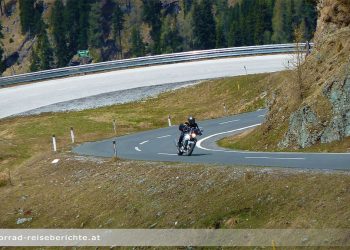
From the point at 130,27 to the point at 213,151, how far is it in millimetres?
150121

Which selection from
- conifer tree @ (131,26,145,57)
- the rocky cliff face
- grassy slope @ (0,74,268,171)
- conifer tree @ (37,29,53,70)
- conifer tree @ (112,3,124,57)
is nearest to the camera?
the rocky cliff face

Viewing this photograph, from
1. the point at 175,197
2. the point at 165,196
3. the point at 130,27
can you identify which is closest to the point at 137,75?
the point at 165,196

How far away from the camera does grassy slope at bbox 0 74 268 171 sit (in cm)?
4703

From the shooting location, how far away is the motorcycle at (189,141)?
26.8 meters

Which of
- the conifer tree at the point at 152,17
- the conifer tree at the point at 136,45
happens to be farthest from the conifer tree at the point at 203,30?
the conifer tree at the point at 152,17

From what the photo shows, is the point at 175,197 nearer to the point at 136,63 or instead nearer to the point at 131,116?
the point at 131,116

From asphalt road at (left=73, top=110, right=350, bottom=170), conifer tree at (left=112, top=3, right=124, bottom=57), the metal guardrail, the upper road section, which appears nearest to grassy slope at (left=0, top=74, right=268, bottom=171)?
the upper road section

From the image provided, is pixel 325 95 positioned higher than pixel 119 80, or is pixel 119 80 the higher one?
pixel 325 95

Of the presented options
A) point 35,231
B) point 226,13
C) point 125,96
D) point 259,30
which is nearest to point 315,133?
point 35,231

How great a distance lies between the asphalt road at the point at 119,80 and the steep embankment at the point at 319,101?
3064cm

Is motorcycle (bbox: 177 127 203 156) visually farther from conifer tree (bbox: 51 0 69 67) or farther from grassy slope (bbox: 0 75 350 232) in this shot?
conifer tree (bbox: 51 0 69 67)

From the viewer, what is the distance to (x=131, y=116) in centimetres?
5325

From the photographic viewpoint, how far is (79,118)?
53.7 m

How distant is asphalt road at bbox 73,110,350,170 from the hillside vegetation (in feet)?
316
